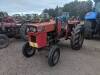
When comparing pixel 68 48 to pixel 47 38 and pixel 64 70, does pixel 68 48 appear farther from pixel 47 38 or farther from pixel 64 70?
pixel 64 70

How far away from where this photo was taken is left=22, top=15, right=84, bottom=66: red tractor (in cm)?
529

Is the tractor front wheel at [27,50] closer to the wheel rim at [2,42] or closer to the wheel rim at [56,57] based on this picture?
the wheel rim at [56,57]

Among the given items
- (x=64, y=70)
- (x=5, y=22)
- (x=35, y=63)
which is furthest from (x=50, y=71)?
(x=5, y=22)

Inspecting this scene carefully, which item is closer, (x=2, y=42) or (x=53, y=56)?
(x=53, y=56)

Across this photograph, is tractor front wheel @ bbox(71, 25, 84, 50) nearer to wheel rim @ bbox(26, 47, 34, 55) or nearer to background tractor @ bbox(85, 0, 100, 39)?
wheel rim @ bbox(26, 47, 34, 55)

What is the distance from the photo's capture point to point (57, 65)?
5.45 m

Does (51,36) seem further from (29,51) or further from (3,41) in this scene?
(3,41)

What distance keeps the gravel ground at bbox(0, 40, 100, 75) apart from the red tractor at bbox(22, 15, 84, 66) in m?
0.27

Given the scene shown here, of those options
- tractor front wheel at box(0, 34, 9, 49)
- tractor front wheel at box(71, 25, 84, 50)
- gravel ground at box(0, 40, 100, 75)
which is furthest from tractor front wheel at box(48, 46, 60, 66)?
tractor front wheel at box(0, 34, 9, 49)

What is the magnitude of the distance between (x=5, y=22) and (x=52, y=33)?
11.3 ft

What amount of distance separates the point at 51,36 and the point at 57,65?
1090 millimetres

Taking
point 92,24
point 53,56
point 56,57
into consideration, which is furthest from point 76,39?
point 92,24

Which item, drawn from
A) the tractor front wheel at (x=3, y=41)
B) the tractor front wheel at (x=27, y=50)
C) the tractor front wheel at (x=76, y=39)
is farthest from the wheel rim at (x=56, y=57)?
the tractor front wheel at (x=3, y=41)

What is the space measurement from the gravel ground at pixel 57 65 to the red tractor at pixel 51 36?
10.4 inches
